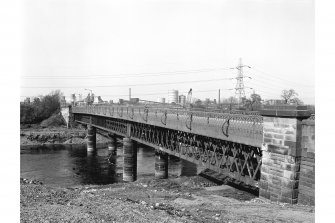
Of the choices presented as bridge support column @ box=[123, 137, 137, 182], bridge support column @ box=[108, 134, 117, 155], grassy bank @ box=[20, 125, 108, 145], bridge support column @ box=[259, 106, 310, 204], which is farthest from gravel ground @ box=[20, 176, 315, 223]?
grassy bank @ box=[20, 125, 108, 145]

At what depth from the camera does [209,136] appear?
19.0m

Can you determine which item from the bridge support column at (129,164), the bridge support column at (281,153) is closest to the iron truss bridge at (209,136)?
the bridge support column at (281,153)

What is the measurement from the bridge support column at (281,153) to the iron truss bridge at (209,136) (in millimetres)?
887

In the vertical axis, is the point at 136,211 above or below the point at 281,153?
below

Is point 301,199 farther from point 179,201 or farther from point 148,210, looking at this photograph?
point 148,210

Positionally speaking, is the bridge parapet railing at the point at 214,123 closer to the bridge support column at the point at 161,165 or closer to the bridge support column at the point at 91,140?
the bridge support column at the point at 161,165

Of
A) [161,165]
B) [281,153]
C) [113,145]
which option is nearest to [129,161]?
[161,165]

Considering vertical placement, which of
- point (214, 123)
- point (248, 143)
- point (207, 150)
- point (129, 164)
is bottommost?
point (129, 164)

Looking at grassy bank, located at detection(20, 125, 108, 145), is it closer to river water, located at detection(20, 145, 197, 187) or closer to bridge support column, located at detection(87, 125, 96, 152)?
river water, located at detection(20, 145, 197, 187)

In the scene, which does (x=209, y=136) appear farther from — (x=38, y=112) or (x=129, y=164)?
(x=38, y=112)

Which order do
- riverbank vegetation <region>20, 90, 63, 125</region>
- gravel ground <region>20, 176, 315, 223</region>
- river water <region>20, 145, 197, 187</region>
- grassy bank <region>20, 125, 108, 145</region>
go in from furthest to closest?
riverbank vegetation <region>20, 90, 63, 125</region>, grassy bank <region>20, 125, 108, 145</region>, river water <region>20, 145, 197, 187</region>, gravel ground <region>20, 176, 315, 223</region>

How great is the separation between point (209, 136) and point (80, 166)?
28795 mm

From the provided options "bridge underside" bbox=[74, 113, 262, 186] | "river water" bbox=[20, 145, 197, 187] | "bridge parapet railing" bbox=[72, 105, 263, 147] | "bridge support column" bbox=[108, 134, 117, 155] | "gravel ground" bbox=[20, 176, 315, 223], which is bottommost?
"river water" bbox=[20, 145, 197, 187]

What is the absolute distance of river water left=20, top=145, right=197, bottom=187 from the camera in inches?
1382
